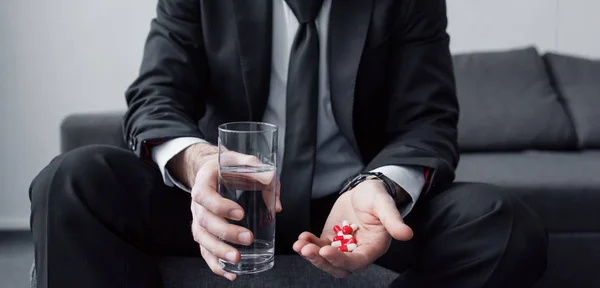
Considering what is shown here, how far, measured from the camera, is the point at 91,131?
1.86 m

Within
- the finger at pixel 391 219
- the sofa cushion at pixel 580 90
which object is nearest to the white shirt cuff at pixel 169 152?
the finger at pixel 391 219

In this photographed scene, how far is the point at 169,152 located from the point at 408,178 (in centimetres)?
39

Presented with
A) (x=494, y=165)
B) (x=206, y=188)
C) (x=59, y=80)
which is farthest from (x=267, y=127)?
(x=59, y=80)

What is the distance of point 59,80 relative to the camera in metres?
2.81

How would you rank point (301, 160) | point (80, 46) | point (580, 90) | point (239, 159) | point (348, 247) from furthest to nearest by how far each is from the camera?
point (80, 46) → point (580, 90) → point (301, 160) → point (348, 247) → point (239, 159)

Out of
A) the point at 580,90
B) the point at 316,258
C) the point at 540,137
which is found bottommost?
the point at 540,137

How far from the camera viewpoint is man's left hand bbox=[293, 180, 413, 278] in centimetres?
96

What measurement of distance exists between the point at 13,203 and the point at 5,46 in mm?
605

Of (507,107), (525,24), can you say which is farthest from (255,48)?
(525,24)

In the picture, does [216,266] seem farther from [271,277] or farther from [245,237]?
[271,277]

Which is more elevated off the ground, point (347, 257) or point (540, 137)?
point (347, 257)

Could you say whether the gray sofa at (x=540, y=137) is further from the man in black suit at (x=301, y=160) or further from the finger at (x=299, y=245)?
the finger at (x=299, y=245)

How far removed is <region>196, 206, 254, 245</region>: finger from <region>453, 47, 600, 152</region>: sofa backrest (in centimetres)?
161

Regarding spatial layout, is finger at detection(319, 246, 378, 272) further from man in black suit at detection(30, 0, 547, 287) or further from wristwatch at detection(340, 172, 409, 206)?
wristwatch at detection(340, 172, 409, 206)
